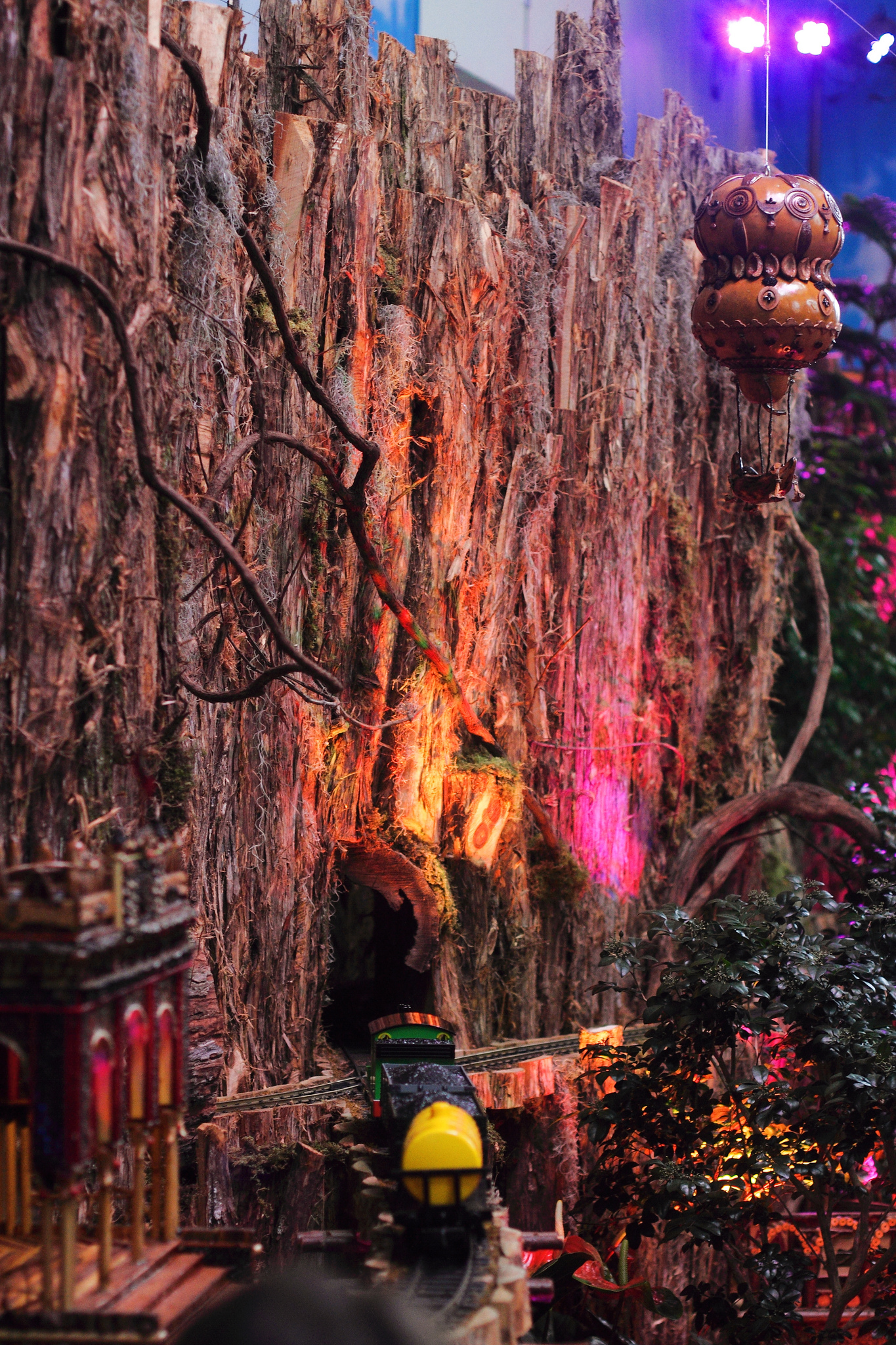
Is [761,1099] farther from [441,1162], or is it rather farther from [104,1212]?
[104,1212]

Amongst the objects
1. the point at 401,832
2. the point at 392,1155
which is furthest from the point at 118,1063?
the point at 401,832

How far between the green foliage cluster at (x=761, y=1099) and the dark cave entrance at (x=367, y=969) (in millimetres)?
1207

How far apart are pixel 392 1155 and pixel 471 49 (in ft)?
21.5

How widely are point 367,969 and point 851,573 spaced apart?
520 cm

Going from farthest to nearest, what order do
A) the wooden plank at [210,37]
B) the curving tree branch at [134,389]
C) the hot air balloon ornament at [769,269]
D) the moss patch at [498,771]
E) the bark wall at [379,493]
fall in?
the moss patch at [498,771] → the hot air balloon ornament at [769,269] → the wooden plank at [210,37] → the bark wall at [379,493] → the curving tree branch at [134,389]

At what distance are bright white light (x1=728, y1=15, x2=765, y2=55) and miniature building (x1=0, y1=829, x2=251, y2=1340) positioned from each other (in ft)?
24.9

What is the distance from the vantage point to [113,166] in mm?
3717

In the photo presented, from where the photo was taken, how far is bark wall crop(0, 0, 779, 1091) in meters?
3.63

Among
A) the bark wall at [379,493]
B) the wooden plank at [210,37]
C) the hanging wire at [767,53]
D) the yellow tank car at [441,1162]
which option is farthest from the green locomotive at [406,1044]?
the hanging wire at [767,53]

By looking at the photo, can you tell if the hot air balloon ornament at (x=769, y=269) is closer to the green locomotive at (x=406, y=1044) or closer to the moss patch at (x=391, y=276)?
the moss patch at (x=391, y=276)

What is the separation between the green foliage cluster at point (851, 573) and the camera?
32.7ft

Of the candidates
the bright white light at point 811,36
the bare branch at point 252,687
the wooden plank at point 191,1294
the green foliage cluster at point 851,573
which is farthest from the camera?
the green foliage cluster at point 851,573

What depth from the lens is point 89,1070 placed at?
2.70m

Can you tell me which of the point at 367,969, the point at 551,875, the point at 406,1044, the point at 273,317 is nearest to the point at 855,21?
the point at 273,317
